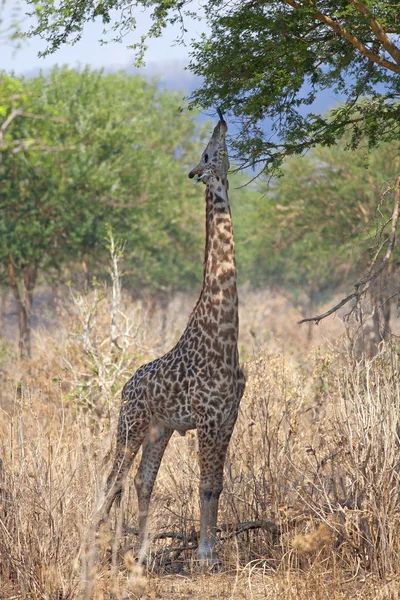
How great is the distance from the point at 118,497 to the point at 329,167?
17.9 metres

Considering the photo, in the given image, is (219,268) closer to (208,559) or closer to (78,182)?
(208,559)

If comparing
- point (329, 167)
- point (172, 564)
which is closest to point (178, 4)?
Answer: point (172, 564)

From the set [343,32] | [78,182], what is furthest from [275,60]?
[78,182]

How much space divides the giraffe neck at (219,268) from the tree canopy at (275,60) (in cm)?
61

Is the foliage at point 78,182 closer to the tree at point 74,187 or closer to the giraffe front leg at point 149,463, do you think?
the tree at point 74,187

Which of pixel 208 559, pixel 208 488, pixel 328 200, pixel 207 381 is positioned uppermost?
pixel 328 200

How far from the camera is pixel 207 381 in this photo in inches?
250

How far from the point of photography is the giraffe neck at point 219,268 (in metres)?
6.52

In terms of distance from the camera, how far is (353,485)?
6.12 meters

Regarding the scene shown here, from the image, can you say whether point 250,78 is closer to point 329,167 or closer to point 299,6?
point 299,6

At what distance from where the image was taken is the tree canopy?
6.95 metres

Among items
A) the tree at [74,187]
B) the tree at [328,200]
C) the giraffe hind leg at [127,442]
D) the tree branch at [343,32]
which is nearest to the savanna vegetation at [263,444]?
the tree branch at [343,32]

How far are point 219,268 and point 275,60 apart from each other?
1.93 meters

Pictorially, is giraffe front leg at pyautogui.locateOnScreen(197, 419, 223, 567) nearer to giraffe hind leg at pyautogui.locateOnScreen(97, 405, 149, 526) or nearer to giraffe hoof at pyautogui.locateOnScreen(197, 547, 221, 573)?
giraffe hoof at pyautogui.locateOnScreen(197, 547, 221, 573)
